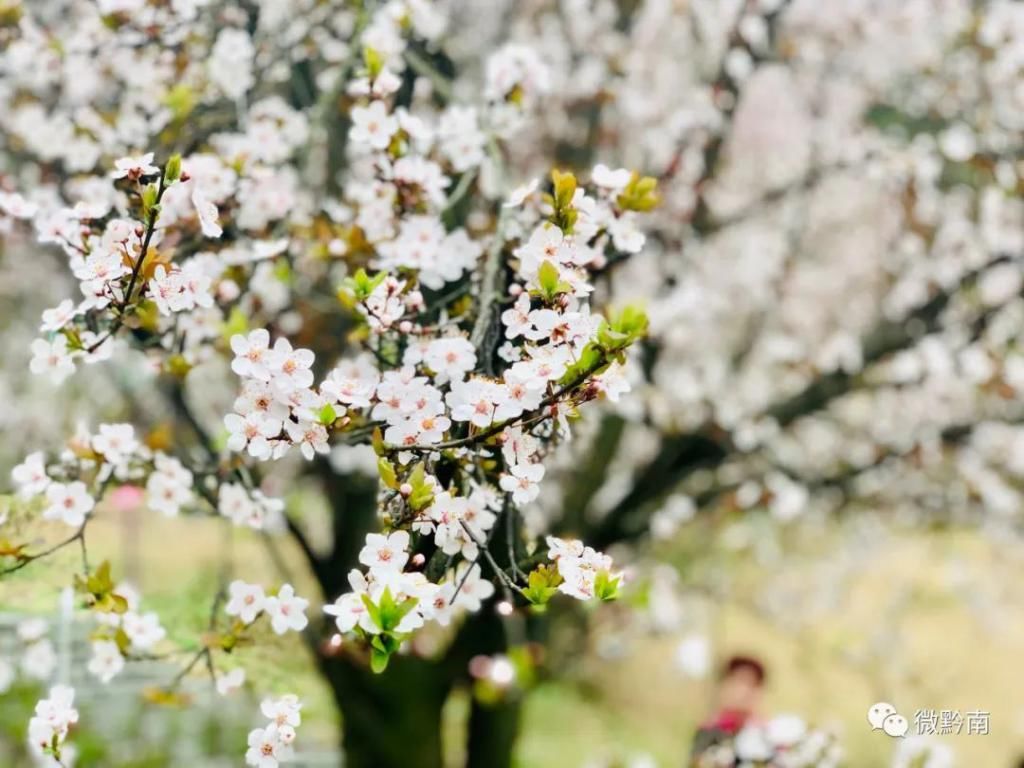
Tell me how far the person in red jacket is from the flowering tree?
757 mm

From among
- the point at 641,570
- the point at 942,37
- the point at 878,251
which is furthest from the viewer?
the point at 641,570

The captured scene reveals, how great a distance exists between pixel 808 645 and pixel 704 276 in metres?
4.03

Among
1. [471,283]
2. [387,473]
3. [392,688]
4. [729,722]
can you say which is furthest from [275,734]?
[392,688]

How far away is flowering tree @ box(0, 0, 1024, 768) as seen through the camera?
5.73 feet

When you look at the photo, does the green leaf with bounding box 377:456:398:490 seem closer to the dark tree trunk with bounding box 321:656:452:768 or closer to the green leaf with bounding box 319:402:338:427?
the green leaf with bounding box 319:402:338:427

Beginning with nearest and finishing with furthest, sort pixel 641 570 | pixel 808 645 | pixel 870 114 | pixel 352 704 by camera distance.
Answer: pixel 352 704 → pixel 870 114 → pixel 641 570 → pixel 808 645

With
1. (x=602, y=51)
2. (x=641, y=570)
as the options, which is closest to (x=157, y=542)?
(x=641, y=570)

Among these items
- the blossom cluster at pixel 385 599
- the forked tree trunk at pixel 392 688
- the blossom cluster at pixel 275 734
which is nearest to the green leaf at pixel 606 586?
the blossom cluster at pixel 385 599

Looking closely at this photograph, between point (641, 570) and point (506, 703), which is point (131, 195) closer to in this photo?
point (506, 703)

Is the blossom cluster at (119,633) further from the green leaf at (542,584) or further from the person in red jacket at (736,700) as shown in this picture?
the person in red jacket at (736,700)

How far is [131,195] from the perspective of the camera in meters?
2.37

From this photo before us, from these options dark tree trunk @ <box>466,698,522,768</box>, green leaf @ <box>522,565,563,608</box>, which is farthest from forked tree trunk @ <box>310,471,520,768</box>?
green leaf @ <box>522,565,563,608</box>

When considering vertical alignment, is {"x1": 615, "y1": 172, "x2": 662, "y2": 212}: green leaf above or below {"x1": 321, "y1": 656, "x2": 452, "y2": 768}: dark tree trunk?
below

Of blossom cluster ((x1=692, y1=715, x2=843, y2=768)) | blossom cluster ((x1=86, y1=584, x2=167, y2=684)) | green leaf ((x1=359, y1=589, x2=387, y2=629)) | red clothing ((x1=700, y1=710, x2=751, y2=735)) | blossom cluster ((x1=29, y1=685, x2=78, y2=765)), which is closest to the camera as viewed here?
green leaf ((x1=359, y1=589, x2=387, y2=629))
